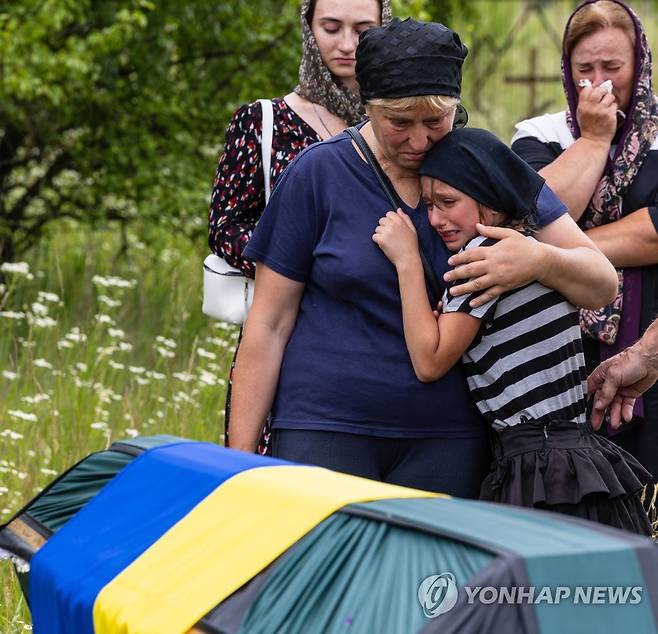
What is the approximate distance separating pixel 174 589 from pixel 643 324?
6.34 feet

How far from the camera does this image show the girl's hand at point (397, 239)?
9.26 ft

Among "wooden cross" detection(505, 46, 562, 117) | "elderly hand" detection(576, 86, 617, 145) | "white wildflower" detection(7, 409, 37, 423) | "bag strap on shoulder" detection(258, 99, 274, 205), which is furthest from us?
"wooden cross" detection(505, 46, 562, 117)

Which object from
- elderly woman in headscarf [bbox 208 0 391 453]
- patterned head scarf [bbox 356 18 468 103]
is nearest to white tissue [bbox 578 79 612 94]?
elderly woman in headscarf [bbox 208 0 391 453]

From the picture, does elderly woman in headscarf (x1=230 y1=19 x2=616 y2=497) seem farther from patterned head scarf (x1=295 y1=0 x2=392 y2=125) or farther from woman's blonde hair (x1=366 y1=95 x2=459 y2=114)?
patterned head scarf (x1=295 y1=0 x2=392 y2=125)

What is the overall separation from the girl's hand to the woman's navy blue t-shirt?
41 mm

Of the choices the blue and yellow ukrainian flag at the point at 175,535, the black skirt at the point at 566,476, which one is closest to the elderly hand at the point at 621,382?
the black skirt at the point at 566,476

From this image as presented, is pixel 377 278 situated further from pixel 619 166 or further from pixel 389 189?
pixel 619 166

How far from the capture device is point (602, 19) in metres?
3.62

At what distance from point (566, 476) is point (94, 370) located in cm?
327

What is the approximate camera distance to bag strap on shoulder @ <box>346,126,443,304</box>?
2881 mm

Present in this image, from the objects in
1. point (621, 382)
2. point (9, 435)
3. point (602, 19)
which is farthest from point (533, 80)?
point (621, 382)

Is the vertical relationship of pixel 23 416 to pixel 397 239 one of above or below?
below

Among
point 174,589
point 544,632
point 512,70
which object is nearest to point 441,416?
point 174,589

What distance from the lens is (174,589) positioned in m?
2.09
